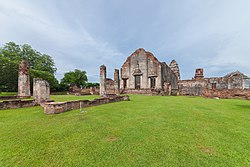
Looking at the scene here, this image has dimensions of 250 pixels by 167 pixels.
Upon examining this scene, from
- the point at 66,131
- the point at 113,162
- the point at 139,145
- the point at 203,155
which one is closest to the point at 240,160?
the point at 203,155

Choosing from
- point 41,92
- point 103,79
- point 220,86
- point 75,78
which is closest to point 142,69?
point 103,79

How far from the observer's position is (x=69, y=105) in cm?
647

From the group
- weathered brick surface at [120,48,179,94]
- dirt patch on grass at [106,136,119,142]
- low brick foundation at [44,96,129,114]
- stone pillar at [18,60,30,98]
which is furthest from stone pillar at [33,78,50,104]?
weathered brick surface at [120,48,179,94]

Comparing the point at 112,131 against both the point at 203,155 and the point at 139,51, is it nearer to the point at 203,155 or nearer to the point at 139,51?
the point at 203,155

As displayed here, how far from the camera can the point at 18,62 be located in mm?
21984

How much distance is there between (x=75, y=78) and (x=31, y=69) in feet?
82.5

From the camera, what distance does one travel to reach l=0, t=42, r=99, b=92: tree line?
65.7 feet

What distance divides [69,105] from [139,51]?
75.4ft

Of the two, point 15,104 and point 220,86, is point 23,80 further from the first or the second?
point 220,86

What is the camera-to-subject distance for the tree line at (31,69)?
20.0 m

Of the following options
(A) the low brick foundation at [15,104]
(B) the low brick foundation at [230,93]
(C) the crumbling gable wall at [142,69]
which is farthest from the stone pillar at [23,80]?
(B) the low brick foundation at [230,93]

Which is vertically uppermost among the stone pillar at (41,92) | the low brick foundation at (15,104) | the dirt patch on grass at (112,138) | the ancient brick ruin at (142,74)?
the ancient brick ruin at (142,74)

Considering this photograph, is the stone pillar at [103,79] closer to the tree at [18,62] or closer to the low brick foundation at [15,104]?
the low brick foundation at [15,104]

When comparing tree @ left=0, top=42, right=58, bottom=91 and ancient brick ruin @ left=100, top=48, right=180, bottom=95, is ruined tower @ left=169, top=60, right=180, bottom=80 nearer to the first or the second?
ancient brick ruin @ left=100, top=48, right=180, bottom=95
